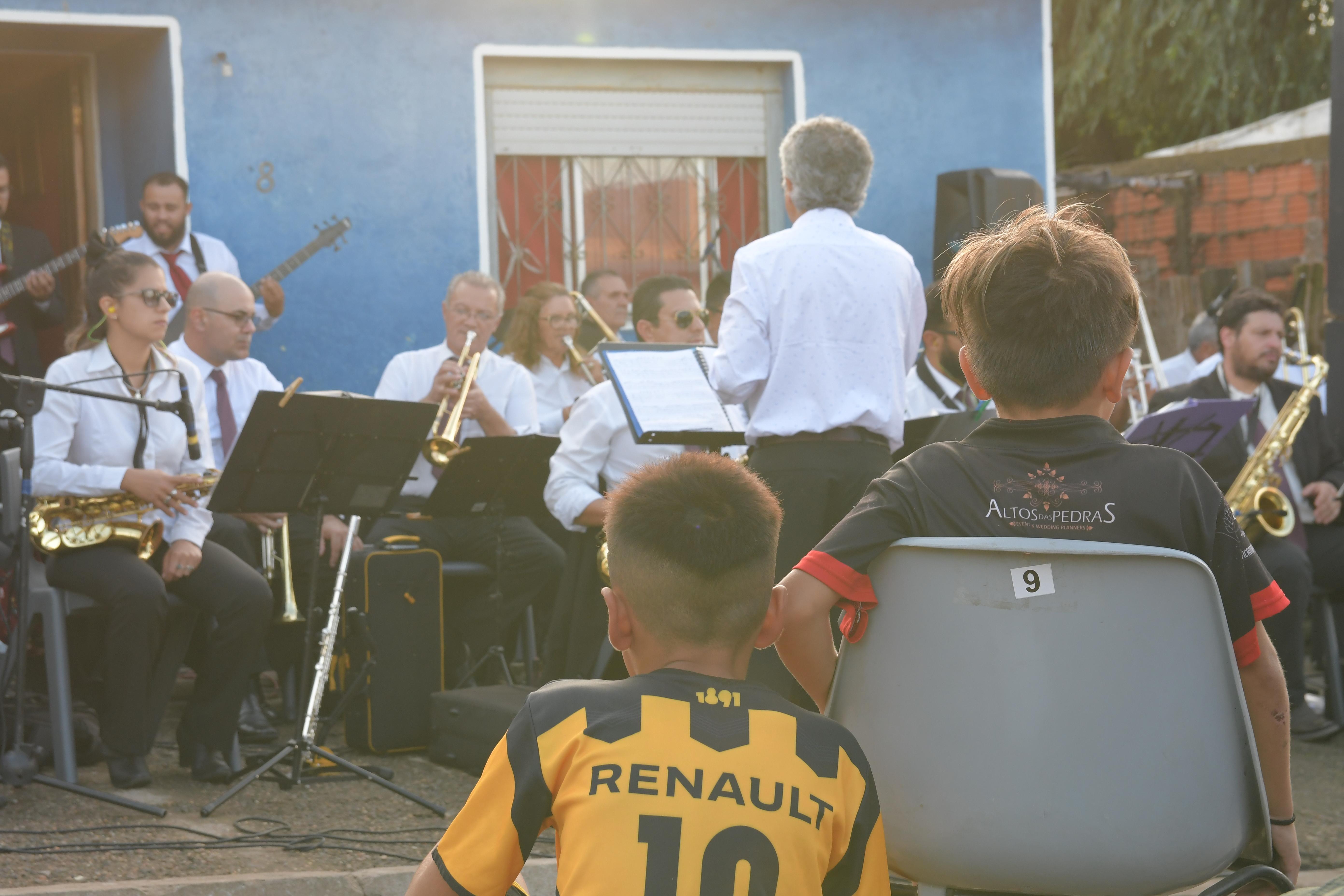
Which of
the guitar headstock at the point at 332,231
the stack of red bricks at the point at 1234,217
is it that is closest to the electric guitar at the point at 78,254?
the guitar headstock at the point at 332,231

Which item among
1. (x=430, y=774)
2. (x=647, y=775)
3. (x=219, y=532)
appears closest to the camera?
(x=647, y=775)

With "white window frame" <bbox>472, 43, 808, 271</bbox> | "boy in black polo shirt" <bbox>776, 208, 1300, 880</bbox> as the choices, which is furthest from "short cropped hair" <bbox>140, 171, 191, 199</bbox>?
"boy in black polo shirt" <bbox>776, 208, 1300, 880</bbox>

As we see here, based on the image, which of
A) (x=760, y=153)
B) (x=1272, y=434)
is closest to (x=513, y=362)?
(x=760, y=153)

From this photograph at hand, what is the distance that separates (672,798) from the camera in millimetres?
1575

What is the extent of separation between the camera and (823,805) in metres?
1.62

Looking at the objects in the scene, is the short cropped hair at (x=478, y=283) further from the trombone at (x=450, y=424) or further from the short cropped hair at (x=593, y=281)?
the short cropped hair at (x=593, y=281)

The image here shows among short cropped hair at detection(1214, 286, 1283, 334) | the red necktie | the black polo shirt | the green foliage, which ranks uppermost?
the green foliage

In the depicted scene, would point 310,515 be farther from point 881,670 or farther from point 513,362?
point 881,670

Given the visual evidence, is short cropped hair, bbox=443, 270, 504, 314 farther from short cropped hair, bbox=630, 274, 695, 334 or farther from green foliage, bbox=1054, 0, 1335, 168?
green foliage, bbox=1054, 0, 1335, 168

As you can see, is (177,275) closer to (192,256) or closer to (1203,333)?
(192,256)

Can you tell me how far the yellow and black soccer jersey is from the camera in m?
1.56

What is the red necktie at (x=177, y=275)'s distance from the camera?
6.67 metres

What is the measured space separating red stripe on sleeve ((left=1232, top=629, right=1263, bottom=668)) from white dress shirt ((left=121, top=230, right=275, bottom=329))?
18.0ft

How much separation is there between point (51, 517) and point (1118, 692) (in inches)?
139
